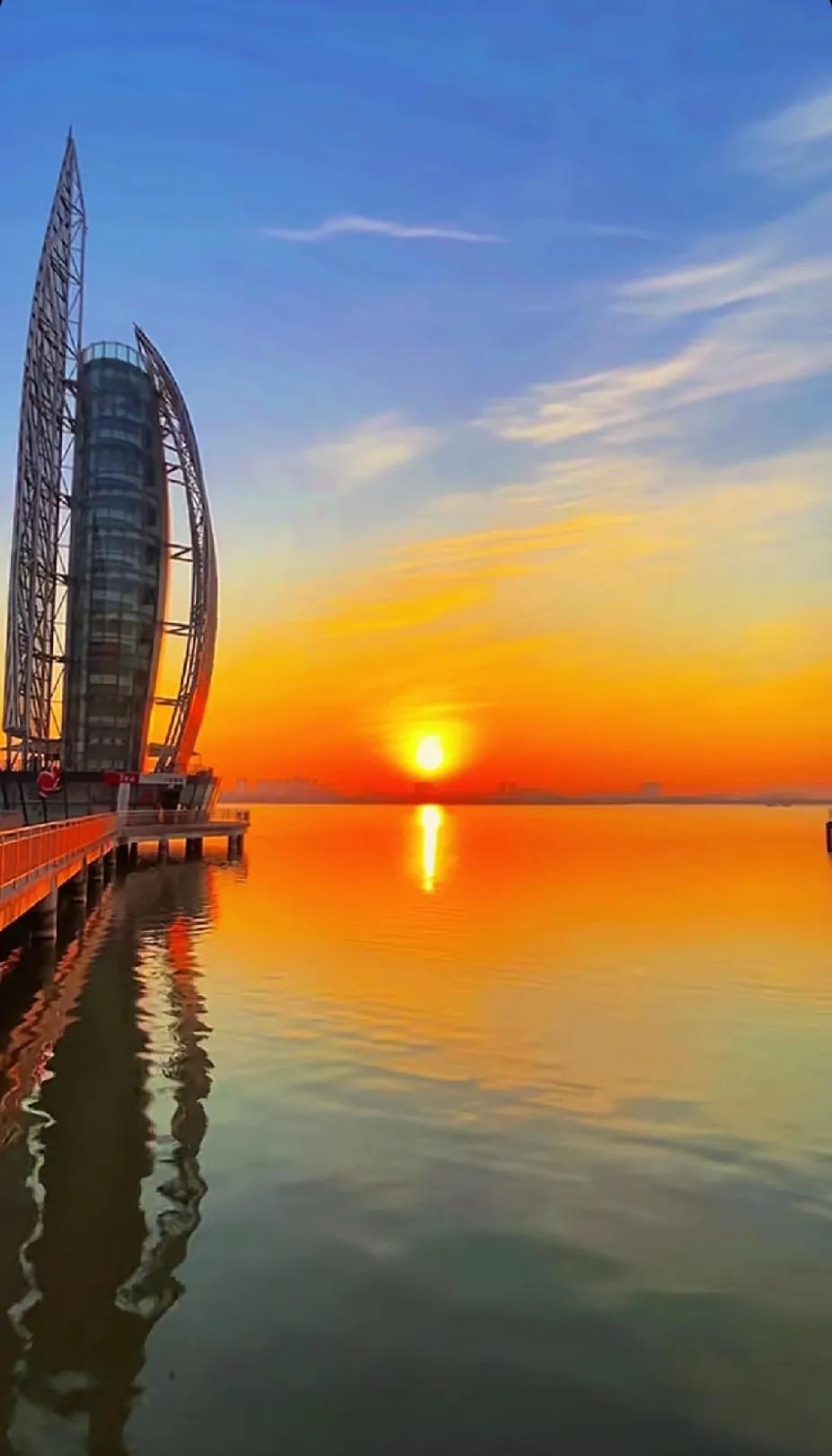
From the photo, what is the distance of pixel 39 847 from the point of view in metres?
24.4

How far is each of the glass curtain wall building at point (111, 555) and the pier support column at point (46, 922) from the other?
7208 centimetres

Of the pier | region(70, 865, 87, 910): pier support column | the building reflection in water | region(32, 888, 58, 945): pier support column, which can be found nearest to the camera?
the building reflection in water

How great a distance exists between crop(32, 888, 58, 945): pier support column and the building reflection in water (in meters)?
5.43

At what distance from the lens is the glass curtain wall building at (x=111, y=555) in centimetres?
9869

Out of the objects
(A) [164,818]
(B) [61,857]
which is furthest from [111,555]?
(B) [61,857]

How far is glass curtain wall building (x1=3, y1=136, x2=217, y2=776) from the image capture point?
98.7 metres

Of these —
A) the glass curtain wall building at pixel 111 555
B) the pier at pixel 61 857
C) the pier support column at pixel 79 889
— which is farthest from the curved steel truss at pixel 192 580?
the pier support column at pixel 79 889

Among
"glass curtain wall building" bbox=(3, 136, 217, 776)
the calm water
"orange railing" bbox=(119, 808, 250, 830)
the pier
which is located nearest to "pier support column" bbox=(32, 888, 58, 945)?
the pier

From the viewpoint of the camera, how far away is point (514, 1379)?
7.09 m

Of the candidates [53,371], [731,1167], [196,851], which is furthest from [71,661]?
[731,1167]

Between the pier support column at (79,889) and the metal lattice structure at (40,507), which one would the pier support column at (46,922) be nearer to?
the pier support column at (79,889)

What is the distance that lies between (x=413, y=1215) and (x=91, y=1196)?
3.12m

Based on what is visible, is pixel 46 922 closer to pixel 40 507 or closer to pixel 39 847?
pixel 39 847

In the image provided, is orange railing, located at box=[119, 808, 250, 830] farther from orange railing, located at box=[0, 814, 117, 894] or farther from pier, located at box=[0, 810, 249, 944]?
orange railing, located at box=[0, 814, 117, 894]
